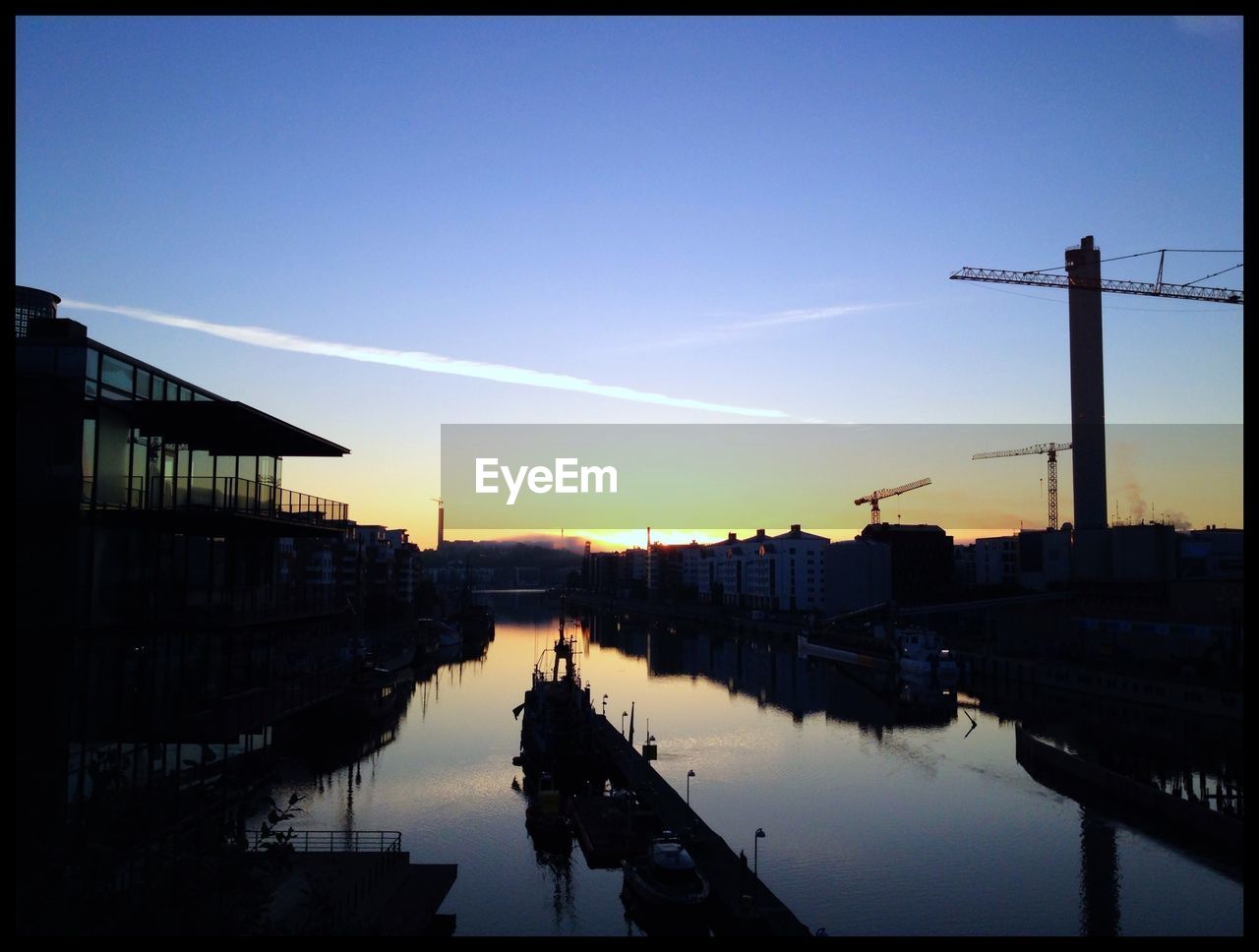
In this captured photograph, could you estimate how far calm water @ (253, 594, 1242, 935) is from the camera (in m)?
12.9

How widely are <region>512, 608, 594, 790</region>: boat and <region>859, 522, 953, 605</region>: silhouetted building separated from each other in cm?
4565

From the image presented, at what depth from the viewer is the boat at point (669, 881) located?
1147 centimetres

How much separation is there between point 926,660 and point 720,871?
87.0 feet

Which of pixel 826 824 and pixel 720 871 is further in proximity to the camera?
pixel 826 824

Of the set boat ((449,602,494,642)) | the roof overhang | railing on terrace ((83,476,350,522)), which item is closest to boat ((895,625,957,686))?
boat ((449,602,494,642))

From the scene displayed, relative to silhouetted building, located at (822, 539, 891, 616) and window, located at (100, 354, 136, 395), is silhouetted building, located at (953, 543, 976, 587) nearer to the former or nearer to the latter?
silhouetted building, located at (822, 539, 891, 616)

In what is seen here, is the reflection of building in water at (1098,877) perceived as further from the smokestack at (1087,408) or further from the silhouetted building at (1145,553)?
the smokestack at (1087,408)

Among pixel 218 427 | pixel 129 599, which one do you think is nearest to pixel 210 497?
pixel 218 427

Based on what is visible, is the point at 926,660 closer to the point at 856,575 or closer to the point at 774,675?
the point at 774,675

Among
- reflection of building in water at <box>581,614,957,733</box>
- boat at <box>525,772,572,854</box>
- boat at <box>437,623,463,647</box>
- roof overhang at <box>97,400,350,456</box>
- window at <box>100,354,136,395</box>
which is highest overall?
window at <box>100,354,136,395</box>

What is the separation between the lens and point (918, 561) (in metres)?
66.8

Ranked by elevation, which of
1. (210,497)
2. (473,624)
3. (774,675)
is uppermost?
(210,497)

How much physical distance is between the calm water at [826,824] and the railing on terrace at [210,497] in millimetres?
5284

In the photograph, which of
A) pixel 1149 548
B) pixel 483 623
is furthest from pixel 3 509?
pixel 483 623
